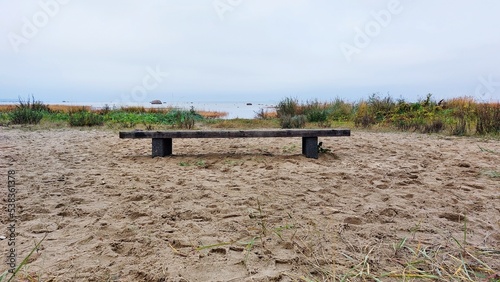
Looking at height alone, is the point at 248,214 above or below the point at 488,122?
below

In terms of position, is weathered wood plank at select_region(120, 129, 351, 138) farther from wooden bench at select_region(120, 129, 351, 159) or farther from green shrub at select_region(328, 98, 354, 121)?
green shrub at select_region(328, 98, 354, 121)

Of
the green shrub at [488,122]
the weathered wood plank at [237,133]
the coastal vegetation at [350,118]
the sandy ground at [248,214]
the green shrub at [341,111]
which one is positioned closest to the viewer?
the sandy ground at [248,214]

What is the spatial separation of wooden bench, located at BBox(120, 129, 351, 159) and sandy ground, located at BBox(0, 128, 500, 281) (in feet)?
0.75

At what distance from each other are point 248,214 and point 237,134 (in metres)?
2.36

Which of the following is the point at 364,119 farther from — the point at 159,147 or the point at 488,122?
the point at 159,147

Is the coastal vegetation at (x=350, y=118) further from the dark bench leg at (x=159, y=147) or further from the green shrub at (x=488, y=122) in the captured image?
the dark bench leg at (x=159, y=147)

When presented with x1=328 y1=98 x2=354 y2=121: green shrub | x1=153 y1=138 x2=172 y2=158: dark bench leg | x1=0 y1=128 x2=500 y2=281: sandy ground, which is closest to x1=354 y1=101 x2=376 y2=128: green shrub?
x1=328 y1=98 x2=354 y2=121: green shrub

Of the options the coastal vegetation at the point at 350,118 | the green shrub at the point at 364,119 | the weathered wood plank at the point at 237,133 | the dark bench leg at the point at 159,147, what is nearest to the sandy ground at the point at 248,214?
the dark bench leg at the point at 159,147

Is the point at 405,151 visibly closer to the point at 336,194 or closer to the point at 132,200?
the point at 336,194

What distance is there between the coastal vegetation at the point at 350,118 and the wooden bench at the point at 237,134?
4109 mm

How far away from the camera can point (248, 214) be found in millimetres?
2682

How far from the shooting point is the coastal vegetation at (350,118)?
868cm

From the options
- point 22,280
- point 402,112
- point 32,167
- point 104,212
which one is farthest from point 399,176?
point 402,112

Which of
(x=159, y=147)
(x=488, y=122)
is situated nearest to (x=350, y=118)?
(x=488, y=122)
